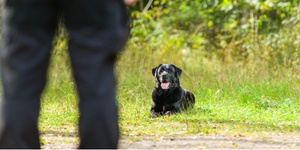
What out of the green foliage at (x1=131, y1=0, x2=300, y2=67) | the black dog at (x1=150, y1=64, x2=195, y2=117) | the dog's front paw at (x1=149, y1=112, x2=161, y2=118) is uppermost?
the green foliage at (x1=131, y1=0, x2=300, y2=67)

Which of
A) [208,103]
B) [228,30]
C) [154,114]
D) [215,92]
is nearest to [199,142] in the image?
[154,114]

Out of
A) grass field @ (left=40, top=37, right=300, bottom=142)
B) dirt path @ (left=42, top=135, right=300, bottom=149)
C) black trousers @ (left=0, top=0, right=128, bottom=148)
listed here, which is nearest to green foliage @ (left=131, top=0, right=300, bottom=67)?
grass field @ (left=40, top=37, right=300, bottom=142)

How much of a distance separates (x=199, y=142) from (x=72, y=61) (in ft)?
10.5

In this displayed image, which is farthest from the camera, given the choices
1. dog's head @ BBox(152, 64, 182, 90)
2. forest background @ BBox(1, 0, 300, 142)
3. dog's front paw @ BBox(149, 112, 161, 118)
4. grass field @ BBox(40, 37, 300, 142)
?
dog's head @ BBox(152, 64, 182, 90)

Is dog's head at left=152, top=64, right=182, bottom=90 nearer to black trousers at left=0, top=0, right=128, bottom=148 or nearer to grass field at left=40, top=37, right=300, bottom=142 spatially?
grass field at left=40, top=37, right=300, bottom=142

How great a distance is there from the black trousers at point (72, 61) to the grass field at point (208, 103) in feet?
12.2

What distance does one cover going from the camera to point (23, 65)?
292 centimetres

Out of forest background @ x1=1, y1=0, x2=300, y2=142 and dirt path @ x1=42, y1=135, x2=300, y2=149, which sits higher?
forest background @ x1=1, y1=0, x2=300, y2=142

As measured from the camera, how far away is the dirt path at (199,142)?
5707 millimetres

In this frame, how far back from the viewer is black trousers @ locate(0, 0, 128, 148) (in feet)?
9.50

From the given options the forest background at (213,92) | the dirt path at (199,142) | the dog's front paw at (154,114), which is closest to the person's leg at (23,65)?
the forest background at (213,92)

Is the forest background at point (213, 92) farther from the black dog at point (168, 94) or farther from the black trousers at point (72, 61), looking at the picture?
the black trousers at point (72, 61)

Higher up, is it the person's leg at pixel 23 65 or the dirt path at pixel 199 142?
the person's leg at pixel 23 65

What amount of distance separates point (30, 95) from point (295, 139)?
12.6ft
